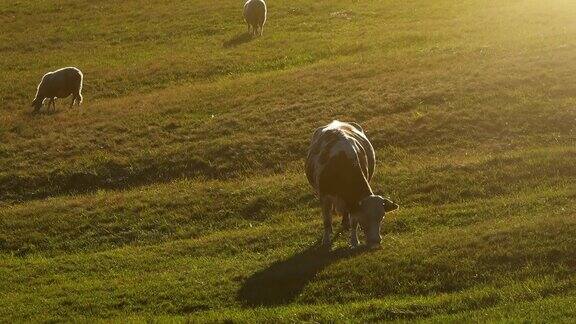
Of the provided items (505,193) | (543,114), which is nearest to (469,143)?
(543,114)

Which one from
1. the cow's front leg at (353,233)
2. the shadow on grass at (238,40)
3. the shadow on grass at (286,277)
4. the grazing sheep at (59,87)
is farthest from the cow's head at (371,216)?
the shadow on grass at (238,40)

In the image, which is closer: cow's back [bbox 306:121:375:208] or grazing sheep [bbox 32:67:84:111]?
cow's back [bbox 306:121:375:208]

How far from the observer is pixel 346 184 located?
20656mm

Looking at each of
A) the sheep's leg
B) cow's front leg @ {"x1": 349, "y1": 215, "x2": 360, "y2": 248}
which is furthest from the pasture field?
the sheep's leg

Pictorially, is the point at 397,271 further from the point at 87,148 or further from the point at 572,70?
the point at 572,70

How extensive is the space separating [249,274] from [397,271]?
3262mm

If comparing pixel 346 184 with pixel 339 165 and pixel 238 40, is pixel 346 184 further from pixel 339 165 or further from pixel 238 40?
pixel 238 40

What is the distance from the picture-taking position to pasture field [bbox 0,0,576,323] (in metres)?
18.5

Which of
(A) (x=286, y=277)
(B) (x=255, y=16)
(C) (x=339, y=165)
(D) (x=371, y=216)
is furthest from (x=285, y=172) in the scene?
(B) (x=255, y=16)

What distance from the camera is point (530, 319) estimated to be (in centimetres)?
1555

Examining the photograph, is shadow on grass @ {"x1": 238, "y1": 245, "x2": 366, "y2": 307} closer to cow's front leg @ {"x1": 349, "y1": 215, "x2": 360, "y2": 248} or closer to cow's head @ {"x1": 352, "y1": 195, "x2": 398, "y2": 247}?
cow's front leg @ {"x1": 349, "y1": 215, "x2": 360, "y2": 248}

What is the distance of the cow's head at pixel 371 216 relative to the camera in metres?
20.1

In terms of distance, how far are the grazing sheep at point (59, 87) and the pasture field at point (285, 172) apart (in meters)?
0.75

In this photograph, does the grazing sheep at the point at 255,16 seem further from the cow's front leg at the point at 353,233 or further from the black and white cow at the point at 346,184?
the cow's front leg at the point at 353,233
